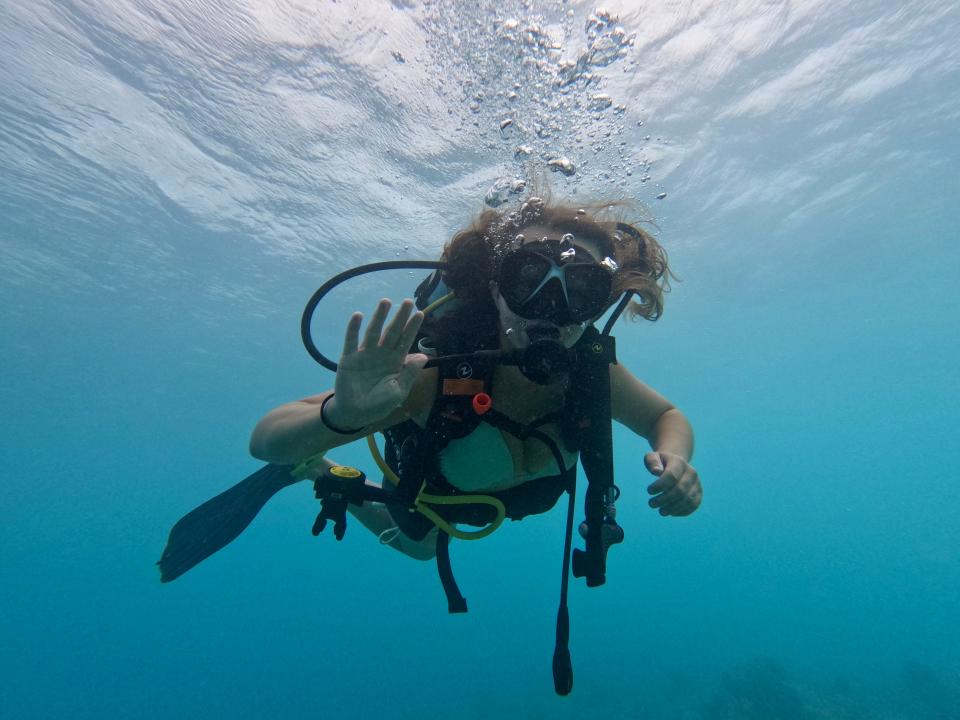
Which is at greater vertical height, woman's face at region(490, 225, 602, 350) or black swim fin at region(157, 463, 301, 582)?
woman's face at region(490, 225, 602, 350)

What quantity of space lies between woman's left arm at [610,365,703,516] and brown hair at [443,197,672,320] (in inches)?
28.4

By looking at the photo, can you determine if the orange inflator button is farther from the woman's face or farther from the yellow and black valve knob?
the yellow and black valve knob

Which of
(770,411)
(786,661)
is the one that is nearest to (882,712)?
(786,661)

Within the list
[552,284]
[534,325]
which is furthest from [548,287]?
[534,325]

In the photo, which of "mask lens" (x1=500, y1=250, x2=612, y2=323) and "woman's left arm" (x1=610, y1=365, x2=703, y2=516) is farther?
"mask lens" (x1=500, y1=250, x2=612, y2=323)

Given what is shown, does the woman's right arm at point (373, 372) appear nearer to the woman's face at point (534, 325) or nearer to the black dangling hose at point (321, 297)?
the black dangling hose at point (321, 297)

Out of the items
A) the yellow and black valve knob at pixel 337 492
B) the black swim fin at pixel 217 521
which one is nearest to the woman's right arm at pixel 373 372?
the yellow and black valve knob at pixel 337 492

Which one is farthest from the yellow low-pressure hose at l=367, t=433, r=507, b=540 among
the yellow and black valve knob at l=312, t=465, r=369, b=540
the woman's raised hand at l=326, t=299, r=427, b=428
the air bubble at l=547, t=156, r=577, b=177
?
the air bubble at l=547, t=156, r=577, b=177

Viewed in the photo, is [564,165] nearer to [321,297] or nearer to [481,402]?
[481,402]

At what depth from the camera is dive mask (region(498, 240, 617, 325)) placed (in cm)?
304

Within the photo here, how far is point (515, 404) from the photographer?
11.6 ft

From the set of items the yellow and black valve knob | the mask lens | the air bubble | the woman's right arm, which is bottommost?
the yellow and black valve knob

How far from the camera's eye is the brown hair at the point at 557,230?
10.8ft

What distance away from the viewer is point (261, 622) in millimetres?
33469
